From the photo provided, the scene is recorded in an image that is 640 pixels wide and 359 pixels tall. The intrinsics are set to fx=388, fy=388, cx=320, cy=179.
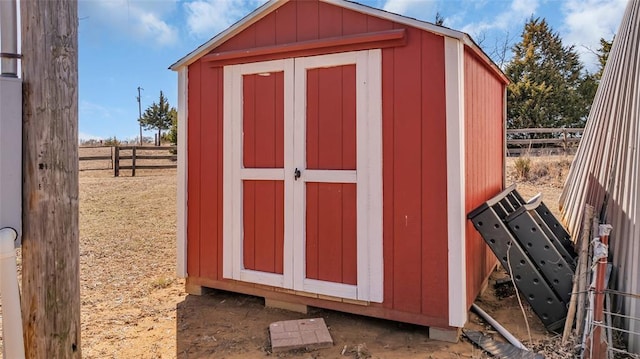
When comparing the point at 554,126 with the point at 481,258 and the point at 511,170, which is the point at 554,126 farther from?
the point at 481,258

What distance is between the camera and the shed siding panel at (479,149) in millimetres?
2838

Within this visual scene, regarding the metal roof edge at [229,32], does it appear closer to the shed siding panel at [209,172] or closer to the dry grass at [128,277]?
the shed siding panel at [209,172]

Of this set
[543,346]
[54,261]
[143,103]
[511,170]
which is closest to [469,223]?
[543,346]

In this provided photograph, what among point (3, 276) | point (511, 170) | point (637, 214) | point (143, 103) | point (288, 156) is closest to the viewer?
point (3, 276)

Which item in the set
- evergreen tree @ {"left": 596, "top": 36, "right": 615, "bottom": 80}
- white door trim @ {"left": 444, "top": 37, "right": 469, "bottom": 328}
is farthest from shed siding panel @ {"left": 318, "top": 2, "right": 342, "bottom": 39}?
evergreen tree @ {"left": 596, "top": 36, "right": 615, "bottom": 80}

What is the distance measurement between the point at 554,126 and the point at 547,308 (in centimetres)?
1680

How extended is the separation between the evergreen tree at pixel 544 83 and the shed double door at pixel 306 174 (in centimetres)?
1590

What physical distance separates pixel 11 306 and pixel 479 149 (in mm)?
3166

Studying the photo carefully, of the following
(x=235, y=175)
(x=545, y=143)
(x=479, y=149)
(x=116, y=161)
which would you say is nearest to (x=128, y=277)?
(x=235, y=175)

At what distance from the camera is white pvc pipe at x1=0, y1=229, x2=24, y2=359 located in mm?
1516

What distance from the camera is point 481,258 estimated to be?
3359mm

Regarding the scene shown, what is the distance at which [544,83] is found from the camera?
16375 mm

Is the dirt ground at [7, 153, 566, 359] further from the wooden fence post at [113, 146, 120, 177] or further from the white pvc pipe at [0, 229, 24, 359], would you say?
the wooden fence post at [113, 146, 120, 177]

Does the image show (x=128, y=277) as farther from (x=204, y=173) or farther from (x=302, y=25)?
(x=302, y=25)
